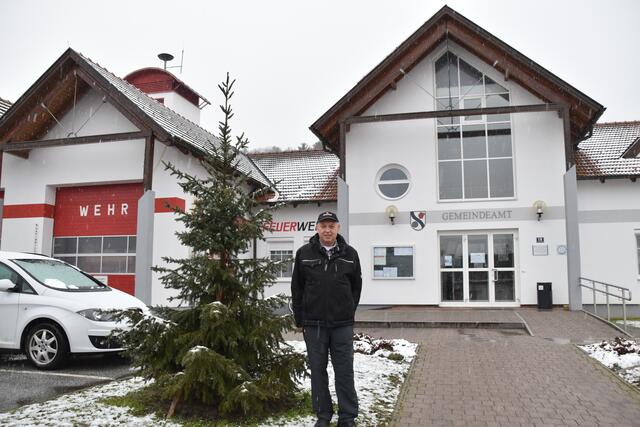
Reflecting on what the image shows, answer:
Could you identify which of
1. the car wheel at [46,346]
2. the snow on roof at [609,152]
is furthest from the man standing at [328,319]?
the snow on roof at [609,152]

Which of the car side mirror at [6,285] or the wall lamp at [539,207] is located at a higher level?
the wall lamp at [539,207]

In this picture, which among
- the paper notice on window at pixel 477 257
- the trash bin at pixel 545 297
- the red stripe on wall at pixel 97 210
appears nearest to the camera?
the trash bin at pixel 545 297

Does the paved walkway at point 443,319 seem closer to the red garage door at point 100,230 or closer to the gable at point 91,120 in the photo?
the red garage door at point 100,230

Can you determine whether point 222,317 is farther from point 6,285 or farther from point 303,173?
point 303,173

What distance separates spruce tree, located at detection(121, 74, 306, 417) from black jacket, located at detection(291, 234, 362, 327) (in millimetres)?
517

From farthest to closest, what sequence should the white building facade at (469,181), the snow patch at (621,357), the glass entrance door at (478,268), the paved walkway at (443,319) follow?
the glass entrance door at (478,268) < the white building facade at (469,181) < the paved walkway at (443,319) < the snow patch at (621,357)

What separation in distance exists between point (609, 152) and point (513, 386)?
14.4 m

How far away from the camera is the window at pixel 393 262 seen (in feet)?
54.1

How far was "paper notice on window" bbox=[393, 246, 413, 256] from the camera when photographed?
1653cm

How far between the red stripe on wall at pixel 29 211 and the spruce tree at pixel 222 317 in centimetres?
1260

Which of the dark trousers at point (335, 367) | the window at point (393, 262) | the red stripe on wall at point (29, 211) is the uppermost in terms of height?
the red stripe on wall at point (29, 211)

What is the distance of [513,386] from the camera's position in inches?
257

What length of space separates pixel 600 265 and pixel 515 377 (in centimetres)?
1127

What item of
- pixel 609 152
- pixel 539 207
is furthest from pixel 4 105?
pixel 609 152
